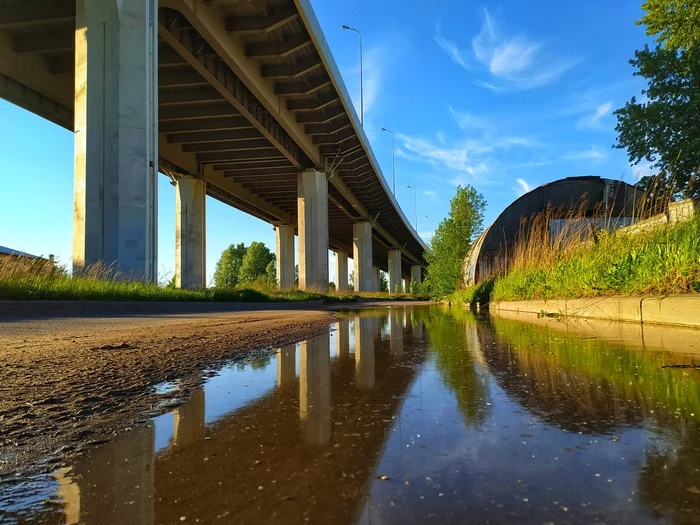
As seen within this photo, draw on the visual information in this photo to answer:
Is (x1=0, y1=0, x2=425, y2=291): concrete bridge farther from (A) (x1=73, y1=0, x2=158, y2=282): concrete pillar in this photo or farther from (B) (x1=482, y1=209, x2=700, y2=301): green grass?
(B) (x1=482, y1=209, x2=700, y2=301): green grass

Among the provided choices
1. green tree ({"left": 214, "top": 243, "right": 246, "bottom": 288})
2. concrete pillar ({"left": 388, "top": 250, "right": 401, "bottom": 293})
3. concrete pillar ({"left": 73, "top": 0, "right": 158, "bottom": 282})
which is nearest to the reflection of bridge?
concrete pillar ({"left": 73, "top": 0, "right": 158, "bottom": 282})

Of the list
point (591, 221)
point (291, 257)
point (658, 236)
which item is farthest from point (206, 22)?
point (291, 257)

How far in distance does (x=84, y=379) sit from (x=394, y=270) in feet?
207

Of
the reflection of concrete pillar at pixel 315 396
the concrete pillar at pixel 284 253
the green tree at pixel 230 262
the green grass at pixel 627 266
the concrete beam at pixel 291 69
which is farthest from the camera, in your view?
the green tree at pixel 230 262

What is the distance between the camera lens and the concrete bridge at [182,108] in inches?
481

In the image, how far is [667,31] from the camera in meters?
18.0

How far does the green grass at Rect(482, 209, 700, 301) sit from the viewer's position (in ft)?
18.2

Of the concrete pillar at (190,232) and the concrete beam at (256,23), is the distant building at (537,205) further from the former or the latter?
the concrete pillar at (190,232)

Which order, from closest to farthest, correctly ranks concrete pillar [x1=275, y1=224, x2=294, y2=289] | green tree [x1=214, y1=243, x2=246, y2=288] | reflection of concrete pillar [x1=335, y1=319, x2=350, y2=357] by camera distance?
reflection of concrete pillar [x1=335, y1=319, x2=350, y2=357] → concrete pillar [x1=275, y1=224, x2=294, y2=289] → green tree [x1=214, y1=243, x2=246, y2=288]

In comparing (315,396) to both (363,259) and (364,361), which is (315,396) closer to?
(364,361)

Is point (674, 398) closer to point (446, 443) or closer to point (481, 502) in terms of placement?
point (446, 443)

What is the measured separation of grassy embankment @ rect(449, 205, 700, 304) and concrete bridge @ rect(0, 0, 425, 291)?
968 centimetres

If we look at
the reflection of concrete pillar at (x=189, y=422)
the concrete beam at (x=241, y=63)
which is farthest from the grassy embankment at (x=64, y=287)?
the concrete beam at (x=241, y=63)

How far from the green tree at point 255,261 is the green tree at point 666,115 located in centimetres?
6711
